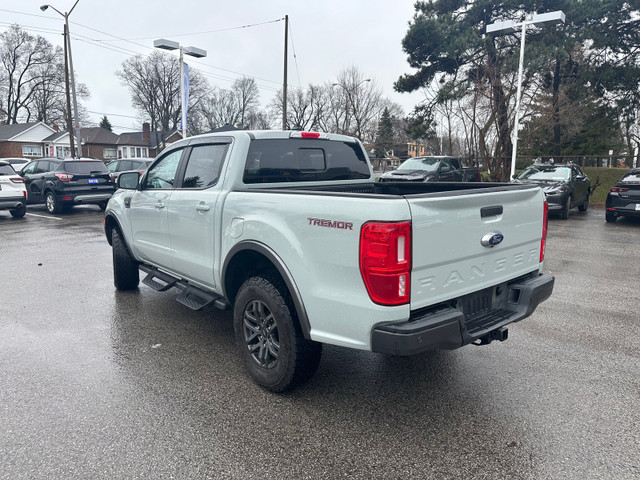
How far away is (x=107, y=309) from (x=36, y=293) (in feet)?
4.53

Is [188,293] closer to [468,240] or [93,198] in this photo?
[468,240]

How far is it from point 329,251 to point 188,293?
208cm

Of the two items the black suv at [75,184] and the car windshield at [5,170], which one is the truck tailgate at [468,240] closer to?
the black suv at [75,184]

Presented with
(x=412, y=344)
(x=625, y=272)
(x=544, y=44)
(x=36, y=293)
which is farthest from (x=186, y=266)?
(x=544, y=44)

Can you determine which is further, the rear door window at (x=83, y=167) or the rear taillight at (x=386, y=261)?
the rear door window at (x=83, y=167)

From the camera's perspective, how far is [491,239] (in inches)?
125

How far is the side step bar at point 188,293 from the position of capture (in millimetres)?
4152

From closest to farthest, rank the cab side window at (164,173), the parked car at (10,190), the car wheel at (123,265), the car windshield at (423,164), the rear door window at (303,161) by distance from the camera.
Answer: the rear door window at (303,161) < the cab side window at (164,173) < the car wheel at (123,265) < the parked car at (10,190) < the car windshield at (423,164)

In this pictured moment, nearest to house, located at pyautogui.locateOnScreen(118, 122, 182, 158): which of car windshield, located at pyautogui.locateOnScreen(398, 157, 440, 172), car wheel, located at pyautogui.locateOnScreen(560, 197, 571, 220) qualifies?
car windshield, located at pyautogui.locateOnScreen(398, 157, 440, 172)

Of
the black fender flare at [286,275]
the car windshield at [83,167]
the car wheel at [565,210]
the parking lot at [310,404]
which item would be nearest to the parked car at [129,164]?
the car windshield at [83,167]

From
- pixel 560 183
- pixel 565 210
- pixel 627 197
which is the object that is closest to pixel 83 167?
pixel 560 183

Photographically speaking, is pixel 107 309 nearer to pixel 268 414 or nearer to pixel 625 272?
pixel 268 414

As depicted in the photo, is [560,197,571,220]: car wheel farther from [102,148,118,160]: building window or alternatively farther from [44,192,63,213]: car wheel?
[102,148,118,160]: building window

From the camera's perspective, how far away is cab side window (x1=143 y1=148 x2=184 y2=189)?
4.82m
